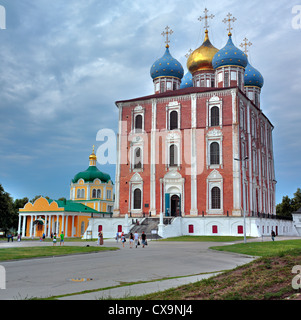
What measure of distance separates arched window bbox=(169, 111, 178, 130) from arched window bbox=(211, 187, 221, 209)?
978cm

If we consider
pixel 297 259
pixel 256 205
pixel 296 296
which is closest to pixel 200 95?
pixel 256 205

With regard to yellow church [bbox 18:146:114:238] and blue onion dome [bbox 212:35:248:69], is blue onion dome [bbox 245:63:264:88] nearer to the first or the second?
blue onion dome [bbox 212:35:248:69]

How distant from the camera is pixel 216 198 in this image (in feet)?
147

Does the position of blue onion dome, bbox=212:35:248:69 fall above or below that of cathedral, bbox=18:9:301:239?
above

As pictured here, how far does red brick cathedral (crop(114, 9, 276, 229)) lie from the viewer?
1763 inches

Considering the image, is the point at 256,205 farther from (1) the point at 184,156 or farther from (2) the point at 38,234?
(2) the point at 38,234

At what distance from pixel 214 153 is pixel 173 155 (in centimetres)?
532

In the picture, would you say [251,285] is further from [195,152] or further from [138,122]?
[138,122]

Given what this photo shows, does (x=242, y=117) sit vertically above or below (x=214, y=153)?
above

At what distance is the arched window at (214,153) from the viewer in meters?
45.7

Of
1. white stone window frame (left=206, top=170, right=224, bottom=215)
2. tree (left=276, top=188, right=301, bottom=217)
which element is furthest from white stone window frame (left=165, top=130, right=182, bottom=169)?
tree (left=276, top=188, right=301, bottom=217)

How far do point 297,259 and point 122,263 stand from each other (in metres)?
8.60

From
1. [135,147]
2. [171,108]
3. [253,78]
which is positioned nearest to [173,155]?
[135,147]

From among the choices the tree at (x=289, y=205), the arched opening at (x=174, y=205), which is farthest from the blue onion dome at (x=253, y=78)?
the tree at (x=289, y=205)
